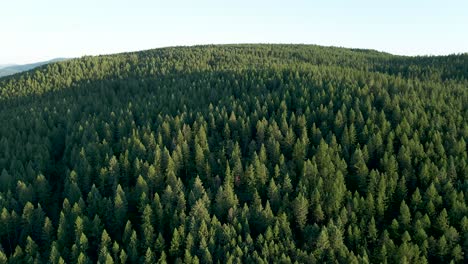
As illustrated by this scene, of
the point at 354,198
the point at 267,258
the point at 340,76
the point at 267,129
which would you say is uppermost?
the point at 340,76

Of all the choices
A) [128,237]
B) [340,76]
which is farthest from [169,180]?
[340,76]

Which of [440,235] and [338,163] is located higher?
[338,163]

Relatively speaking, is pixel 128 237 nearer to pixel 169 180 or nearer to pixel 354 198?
pixel 169 180

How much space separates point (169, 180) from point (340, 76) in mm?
89465

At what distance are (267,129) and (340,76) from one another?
195 ft

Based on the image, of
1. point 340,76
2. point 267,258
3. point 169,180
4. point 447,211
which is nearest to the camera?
point 267,258

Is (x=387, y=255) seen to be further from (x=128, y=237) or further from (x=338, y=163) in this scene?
(x=128, y=237)

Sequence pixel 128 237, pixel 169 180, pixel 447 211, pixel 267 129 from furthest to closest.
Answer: pixel 267 129 → pixel 169 180 → pixel 447 211 → pixel 128 237

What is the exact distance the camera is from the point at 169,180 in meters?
85.8

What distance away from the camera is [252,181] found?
8612cm

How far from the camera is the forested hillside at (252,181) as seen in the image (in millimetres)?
70375

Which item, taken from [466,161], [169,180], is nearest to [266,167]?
[169,180]

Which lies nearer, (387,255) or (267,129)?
(387,255)

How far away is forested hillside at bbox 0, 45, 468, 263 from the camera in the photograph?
70375 mm
